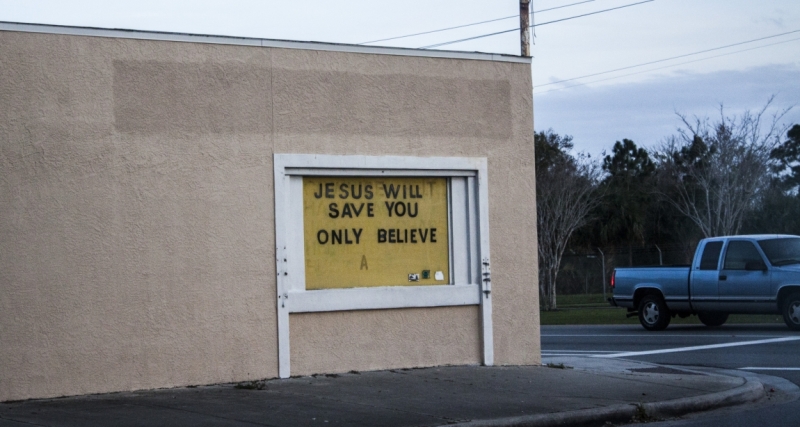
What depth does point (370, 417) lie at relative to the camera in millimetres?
8297

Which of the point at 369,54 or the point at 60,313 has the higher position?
the point at 369,54

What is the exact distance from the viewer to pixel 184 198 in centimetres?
1038

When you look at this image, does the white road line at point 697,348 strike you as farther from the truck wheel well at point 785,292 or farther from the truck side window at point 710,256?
the truck side window at point 710,256

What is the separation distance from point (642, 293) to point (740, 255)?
237 cm

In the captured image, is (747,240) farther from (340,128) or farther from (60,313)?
(60,313)

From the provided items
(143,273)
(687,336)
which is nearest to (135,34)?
(143,273)

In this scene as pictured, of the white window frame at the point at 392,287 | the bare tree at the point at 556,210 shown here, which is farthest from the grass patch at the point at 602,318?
the white window frame at the point at 392,287

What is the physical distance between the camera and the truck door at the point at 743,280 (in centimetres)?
1852

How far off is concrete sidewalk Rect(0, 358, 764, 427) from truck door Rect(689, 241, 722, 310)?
25.6ft

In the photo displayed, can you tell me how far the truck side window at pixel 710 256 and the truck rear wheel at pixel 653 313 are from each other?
49.3 inches

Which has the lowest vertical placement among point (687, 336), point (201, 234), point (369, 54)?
point (687, 336)

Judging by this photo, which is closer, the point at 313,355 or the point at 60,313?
the point at 60,313

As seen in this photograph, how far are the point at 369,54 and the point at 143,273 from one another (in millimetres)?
3733

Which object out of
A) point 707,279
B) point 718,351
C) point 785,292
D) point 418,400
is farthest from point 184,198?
point 785,292
